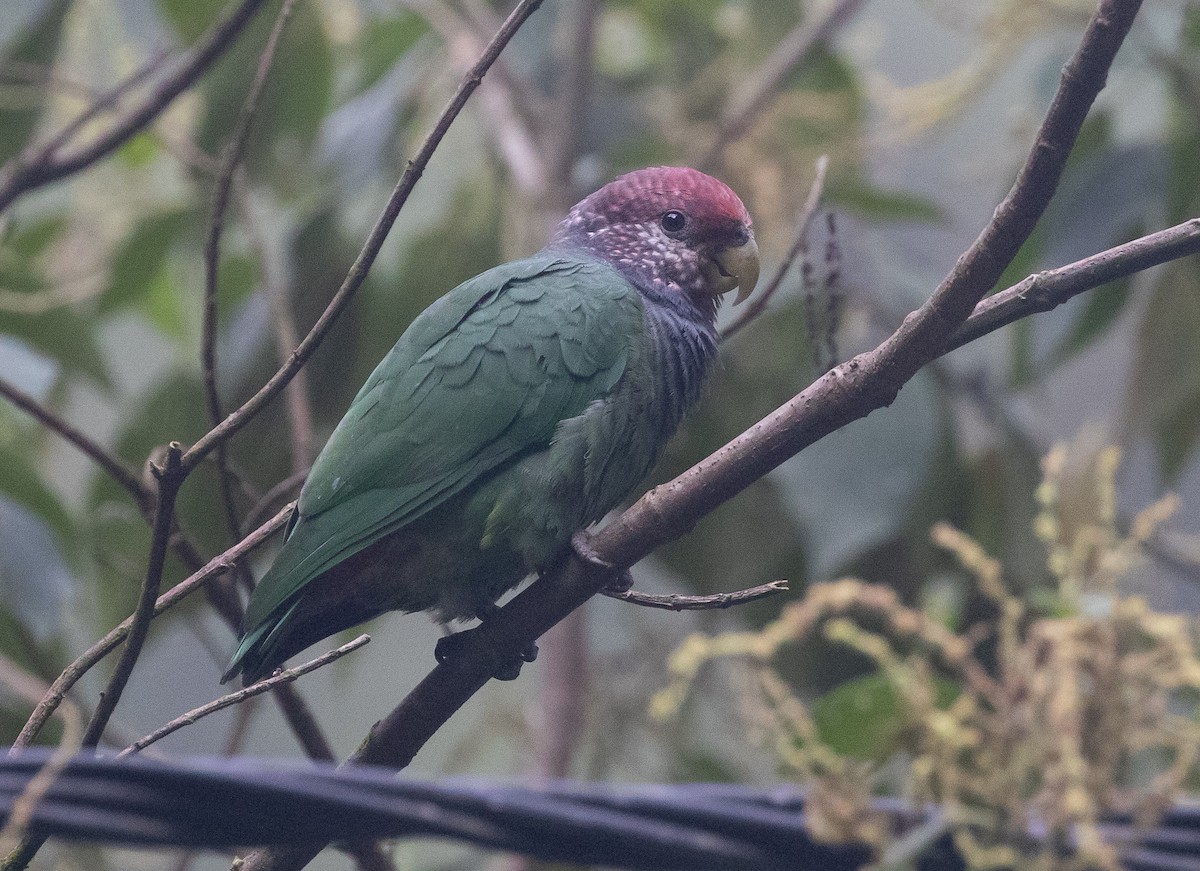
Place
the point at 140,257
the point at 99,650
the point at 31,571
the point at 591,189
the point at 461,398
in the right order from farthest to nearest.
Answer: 1. the point at 591,189
2. the point at 140,257
3. the point at 31,571
4. the point at 461,398
5. the point at 99,650

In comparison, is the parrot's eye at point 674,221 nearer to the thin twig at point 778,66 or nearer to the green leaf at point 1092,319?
the thin twig at point 778,66

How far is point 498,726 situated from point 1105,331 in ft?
6.82

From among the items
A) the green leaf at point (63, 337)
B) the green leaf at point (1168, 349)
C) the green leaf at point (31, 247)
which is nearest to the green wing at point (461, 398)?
the green leaf at point (63, 337)

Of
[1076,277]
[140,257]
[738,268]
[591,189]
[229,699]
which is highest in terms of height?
[140,257]

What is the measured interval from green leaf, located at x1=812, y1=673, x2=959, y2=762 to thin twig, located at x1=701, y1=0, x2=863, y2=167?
1.57 meters

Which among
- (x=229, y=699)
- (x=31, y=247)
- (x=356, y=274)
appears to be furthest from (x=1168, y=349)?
(x=31, y=247)

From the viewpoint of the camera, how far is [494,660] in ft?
5.38

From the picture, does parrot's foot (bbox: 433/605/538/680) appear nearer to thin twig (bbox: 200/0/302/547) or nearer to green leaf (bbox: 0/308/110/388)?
thin twig (bbox: 200/0/302/547)

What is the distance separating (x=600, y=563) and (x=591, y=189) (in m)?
1.94

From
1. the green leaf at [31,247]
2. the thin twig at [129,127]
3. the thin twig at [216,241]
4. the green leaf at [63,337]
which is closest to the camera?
the thin twig at [216,241]

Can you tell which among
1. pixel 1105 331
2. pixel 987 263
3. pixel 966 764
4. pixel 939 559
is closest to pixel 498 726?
pixel 939 559

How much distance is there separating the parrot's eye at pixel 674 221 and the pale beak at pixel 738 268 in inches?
3.3

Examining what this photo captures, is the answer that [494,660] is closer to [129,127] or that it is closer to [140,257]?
[129,127]

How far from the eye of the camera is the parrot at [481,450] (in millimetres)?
1832
